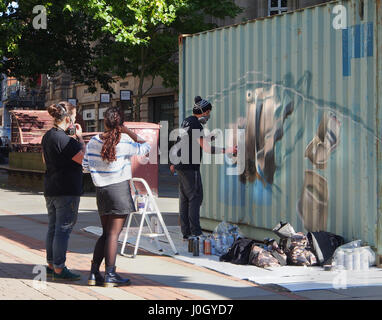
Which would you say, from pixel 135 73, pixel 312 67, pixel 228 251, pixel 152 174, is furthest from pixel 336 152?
pixel 135 73

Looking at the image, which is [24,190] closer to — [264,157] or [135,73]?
[135,73]

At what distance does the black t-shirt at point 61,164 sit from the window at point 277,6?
2357 cm

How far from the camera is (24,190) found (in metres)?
20.3

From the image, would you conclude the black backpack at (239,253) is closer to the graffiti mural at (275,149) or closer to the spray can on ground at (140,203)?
the graffiti mural at (275,149)

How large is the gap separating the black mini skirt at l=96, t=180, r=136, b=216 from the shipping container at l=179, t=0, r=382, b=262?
270 centimetres

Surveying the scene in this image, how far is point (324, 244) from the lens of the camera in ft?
25.4

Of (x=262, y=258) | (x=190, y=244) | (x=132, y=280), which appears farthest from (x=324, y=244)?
(x=132, y=280)

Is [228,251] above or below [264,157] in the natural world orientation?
below

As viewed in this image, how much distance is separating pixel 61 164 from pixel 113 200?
75cm

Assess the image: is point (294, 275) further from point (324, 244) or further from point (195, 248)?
point (195, 248)

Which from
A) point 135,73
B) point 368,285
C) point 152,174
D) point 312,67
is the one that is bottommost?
point 368,285
